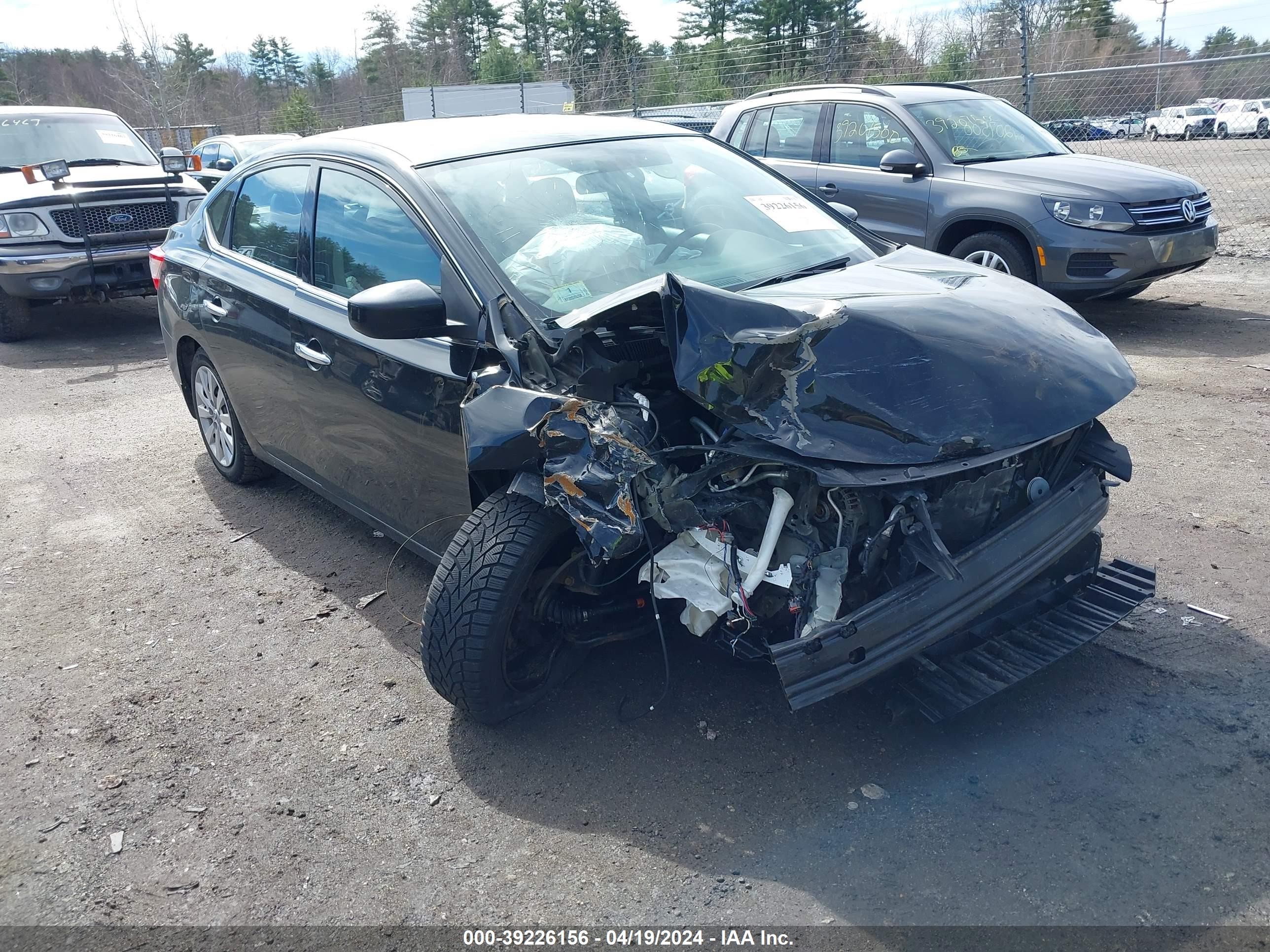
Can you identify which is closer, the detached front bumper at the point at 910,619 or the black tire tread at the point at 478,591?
the detached front bumper at the point at 910,619

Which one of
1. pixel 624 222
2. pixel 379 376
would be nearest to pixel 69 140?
pixel 379 376

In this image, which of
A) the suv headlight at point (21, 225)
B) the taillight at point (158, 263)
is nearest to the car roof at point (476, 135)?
the taillight at point (158, 263)

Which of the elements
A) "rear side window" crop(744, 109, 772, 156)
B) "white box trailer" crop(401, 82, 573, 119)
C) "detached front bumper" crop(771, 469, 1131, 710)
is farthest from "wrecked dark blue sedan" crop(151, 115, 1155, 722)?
"white box trailer" crop(401, 82, 573, 119)

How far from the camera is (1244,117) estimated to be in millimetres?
21312

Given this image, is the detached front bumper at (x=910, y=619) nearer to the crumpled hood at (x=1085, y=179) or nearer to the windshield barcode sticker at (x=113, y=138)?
the crumpled hood at (x=1085, y=179)

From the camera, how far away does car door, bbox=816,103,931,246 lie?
795 centimetres

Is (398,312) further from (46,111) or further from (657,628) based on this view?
(46,111)

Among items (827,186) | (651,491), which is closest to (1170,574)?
(651,491)

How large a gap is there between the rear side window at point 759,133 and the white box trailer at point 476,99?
57.4 ft

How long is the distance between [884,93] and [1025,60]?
4.86 metres

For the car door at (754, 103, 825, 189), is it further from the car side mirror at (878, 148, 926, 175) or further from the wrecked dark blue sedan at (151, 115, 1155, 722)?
the wrecked dark blue sedan at (151, 115, 1155, 722)

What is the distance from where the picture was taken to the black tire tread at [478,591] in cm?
297

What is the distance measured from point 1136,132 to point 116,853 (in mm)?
15654

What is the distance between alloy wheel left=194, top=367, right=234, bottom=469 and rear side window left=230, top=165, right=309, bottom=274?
813 mm
